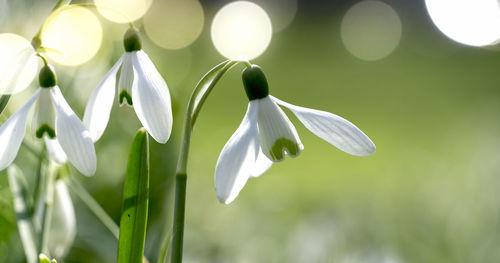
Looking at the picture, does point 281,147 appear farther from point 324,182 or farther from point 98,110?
point 324,182

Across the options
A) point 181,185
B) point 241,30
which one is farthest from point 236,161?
point 241,30

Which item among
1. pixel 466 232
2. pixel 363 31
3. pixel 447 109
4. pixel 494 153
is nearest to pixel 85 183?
pixel 466 232

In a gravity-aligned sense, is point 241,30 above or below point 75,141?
above

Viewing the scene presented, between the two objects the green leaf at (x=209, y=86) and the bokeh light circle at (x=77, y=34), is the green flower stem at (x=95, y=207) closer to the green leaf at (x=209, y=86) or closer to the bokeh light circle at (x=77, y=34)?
the green leaf at (x=209, y=86)

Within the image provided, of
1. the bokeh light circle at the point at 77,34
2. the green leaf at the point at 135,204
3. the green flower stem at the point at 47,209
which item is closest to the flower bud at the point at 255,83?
the green leaf at the point at 135,204

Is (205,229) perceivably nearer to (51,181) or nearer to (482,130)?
(51,181)

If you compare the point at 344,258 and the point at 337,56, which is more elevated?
the point at 337,56

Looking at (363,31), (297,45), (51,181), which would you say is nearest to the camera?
(51,181)
